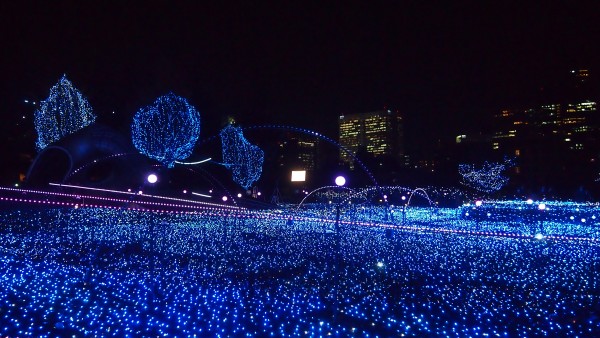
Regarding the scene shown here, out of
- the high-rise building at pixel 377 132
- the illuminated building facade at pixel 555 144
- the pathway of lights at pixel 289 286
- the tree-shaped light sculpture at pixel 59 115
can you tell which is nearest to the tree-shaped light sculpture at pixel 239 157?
the tree-shaped light sculpture at pixel 59 115

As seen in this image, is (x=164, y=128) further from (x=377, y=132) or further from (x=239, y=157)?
(x=377, y=132)

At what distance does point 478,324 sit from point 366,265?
449cm

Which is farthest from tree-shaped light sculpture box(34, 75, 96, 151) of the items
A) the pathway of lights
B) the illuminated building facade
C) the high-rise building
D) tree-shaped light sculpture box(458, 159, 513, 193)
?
the high-rise building

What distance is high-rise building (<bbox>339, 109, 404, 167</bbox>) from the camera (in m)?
140

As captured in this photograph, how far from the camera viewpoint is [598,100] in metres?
61.8

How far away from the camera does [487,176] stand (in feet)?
197

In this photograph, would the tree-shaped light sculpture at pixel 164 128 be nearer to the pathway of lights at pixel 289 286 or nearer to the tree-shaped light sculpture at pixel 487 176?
the pathway of lights at pixel 289 286

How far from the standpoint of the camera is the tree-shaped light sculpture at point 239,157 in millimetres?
45219

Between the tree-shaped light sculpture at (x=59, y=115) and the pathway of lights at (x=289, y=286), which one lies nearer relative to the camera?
the pathway of lights at (x=289, y=286)

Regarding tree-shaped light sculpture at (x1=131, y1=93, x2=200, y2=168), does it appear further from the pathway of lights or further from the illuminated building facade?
the illuminated building facade

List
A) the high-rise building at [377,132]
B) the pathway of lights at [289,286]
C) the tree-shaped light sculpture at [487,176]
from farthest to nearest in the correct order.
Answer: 1. the high-rise building at [377,132]
2. the tree-shaped light sculpture at [487,176]
3. the pathway of lights at [289,286]

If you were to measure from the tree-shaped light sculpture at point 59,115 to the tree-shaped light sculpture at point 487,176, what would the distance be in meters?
43.3

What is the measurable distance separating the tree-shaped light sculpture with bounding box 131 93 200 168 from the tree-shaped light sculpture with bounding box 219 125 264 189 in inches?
451


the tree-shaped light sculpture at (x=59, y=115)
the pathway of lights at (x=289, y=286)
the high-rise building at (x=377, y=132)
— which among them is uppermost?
the high-rise building at (x=377, y=132)
